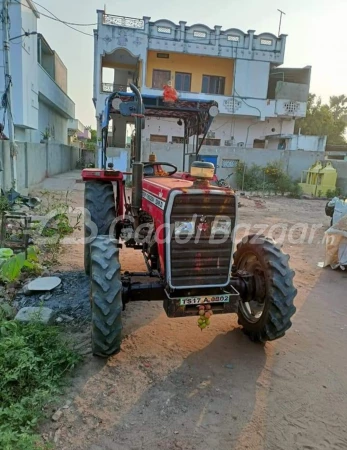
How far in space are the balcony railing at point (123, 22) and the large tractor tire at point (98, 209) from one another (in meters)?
17.8

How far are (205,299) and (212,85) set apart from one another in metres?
22.3

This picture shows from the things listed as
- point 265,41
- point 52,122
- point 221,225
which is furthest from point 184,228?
point 52,122

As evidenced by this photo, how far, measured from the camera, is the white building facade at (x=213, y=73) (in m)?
19.8

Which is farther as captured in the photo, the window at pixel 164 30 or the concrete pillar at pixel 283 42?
the concrete pillar at pixel 283 42

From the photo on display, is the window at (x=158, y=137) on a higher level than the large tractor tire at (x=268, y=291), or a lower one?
higher

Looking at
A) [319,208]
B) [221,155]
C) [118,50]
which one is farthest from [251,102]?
[319,208]

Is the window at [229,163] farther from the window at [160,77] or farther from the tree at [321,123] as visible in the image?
the tree at [321,123]

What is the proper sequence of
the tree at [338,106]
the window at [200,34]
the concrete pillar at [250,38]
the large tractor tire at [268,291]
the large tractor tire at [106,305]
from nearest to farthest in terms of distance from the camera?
the large tractor tire at [106,305]
the large tractor tire at [268,291]
the window at [200,34]
the concrete pillar at [250,38]
the tree at [338,106]

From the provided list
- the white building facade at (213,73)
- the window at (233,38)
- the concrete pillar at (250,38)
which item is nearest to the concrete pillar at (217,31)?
the white building facade at (213,73)

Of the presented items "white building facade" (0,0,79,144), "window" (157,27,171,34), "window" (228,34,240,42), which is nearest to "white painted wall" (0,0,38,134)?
"white building facade" (0,0,79,144)

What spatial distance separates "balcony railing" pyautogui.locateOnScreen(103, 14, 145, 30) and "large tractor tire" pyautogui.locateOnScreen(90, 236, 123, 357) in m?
19.7

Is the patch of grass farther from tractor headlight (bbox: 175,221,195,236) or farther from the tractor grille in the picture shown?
tractor headlight (bbox: 175,221,195,236)

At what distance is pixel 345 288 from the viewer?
5297mm

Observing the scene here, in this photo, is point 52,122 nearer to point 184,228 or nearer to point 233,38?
point 233,38
